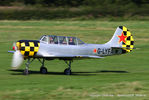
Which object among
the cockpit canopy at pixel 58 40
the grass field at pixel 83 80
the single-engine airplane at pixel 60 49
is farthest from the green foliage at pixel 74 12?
the cockpit canopy at pixel 58 40

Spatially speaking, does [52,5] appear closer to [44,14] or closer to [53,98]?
[44,14]

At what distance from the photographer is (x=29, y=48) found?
50.3 feet

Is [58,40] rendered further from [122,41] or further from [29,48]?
[122,41]

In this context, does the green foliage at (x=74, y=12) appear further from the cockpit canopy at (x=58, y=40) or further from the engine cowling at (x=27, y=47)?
the engine cowling at (x=27, y=47)

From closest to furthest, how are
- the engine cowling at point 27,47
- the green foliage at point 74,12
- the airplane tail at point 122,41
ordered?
the engine cowling at point 27,47
the airplane tail at point 122,41
the green foliage at point 74,12

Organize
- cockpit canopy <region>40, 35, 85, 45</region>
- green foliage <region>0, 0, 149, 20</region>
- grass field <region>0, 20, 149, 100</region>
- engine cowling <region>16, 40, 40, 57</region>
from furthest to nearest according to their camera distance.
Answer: green foliage <region>0, 0, 149, 20</region>, cockpit canopy <region>40, 35, 85, 45</region>, engine cowling <region>16, 40, 40, 57</region>, grass field <region>0, 20, 149, 100</region>

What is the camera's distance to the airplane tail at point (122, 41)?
60.4 feet

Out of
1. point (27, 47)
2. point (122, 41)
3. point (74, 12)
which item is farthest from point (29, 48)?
point (74, 12)

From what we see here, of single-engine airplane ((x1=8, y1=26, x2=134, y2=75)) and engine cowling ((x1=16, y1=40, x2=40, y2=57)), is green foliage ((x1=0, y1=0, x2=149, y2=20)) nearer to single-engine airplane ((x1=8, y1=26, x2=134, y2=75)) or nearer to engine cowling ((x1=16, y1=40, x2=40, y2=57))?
single-engine airplane ((x1=8, y1=26, x2=134, y2=75))

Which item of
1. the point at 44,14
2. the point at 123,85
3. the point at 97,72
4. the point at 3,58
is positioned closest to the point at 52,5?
the point at 44,14

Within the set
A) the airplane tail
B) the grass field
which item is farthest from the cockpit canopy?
the airplane tail

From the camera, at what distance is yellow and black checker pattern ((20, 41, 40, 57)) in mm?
15211

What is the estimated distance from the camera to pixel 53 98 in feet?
34.1

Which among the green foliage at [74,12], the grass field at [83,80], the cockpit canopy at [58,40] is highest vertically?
the green foliage at [74,12]
